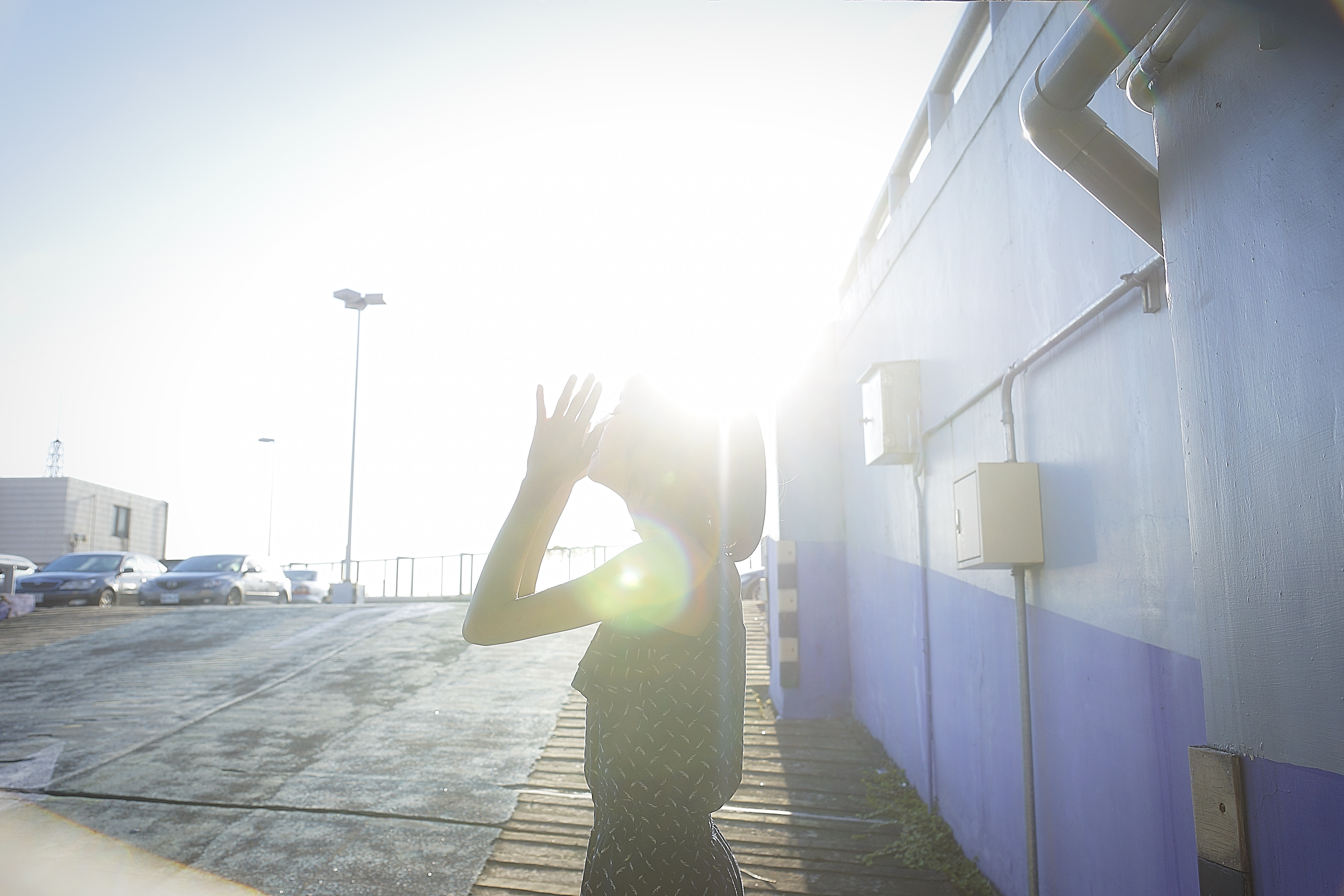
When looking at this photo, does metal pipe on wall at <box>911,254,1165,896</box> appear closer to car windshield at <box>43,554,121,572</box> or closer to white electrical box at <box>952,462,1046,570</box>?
white electrical box at <box>952,462,1046,570</box>

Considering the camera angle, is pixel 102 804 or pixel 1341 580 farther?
pixel 102 804

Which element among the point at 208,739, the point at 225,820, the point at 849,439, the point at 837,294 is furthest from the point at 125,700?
→ the point at 837,294

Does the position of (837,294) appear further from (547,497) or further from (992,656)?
(547,497)

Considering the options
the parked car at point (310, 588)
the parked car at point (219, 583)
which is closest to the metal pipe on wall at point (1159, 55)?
the parked car at point (219, 583)

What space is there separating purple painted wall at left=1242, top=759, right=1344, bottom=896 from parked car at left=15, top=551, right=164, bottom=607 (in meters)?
17.8

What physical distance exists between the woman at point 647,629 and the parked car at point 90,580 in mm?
16990

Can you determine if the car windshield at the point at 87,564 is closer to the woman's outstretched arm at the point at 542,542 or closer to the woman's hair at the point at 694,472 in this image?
the woman's outstretched arm at the point at 542,542

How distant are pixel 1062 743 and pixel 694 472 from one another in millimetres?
1980

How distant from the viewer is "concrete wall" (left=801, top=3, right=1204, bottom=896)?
210cm

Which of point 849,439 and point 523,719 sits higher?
point 849,439

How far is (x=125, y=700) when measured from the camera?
709 cm

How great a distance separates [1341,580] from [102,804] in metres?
5.85

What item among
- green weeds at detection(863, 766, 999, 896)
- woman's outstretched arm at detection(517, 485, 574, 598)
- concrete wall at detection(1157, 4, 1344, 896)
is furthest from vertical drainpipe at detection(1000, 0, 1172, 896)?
green weeds at detection(863, 766, 999, 896)

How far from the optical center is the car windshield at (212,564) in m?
17.4
